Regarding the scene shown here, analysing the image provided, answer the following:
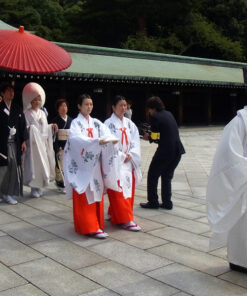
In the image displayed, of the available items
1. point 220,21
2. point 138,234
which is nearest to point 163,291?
point 138,234

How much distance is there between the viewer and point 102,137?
4383mm

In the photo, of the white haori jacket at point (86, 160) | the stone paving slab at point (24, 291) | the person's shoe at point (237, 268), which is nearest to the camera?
the stone paving slab at point (24, 291)

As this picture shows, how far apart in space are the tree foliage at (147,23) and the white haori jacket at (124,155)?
2563cm

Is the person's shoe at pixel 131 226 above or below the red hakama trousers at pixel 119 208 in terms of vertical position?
below

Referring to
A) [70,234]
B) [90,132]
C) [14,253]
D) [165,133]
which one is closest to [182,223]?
[165,133]

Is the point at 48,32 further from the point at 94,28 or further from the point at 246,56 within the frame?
the point at 246,56

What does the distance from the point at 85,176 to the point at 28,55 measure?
7.23 feet

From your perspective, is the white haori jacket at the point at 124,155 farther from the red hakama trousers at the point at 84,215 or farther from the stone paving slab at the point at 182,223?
the stone paving slab at the point at 182,223

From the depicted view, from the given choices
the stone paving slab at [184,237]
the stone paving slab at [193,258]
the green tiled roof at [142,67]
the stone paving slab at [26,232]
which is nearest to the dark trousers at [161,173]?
the stone paving slab at [184,237]

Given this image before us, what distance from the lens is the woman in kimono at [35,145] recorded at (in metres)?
6.18

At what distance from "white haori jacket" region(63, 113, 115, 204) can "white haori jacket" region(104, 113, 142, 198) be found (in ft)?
0.39

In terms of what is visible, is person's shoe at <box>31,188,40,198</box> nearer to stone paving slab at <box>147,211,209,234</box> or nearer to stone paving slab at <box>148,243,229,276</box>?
stone paving slab at <box>147,211,209,234</box>

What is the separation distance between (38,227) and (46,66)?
2.26 m

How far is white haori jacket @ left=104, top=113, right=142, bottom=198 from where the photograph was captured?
4543mm
